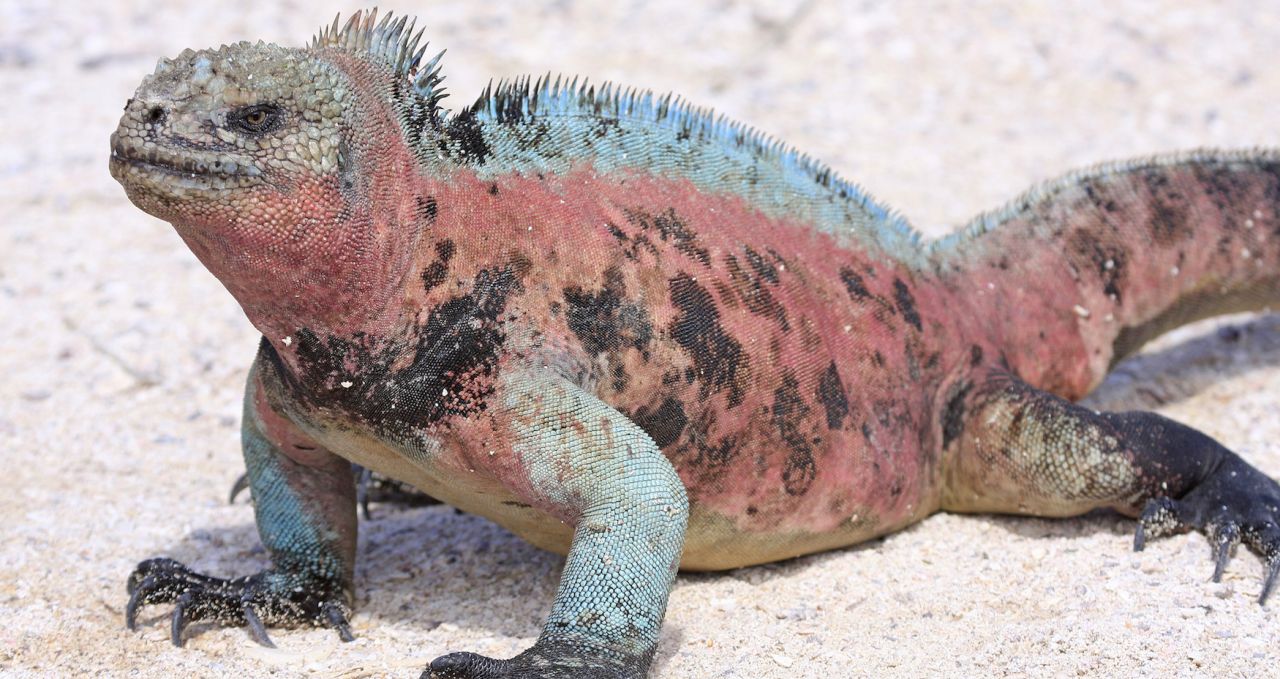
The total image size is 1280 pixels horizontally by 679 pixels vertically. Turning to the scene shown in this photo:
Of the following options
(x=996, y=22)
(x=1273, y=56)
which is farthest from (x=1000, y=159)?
(x=1273, y=56)

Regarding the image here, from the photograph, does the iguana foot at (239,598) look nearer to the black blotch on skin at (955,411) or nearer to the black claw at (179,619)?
the black claw at (179,619)

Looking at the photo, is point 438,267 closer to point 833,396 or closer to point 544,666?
point 544,666

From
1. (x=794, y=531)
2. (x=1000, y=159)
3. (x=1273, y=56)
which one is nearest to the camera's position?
(x=794, y=531)

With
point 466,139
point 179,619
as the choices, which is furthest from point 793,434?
point 179,619

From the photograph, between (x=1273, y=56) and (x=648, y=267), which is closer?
(x=648, y=267)

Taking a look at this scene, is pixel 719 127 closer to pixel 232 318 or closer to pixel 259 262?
pixel 259 262

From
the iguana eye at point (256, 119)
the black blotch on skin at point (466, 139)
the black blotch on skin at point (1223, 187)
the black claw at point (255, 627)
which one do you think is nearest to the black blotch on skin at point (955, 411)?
the black blotch on skin at point (1223, 187)
